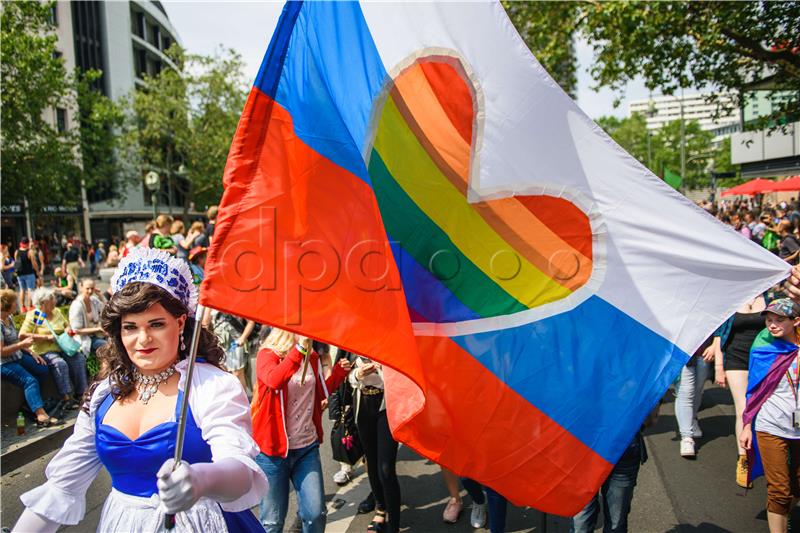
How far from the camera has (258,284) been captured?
223 cm

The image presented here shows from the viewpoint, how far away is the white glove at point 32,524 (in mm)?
2115

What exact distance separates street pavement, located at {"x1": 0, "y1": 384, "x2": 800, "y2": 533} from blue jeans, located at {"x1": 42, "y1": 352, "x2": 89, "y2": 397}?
3.98 ft

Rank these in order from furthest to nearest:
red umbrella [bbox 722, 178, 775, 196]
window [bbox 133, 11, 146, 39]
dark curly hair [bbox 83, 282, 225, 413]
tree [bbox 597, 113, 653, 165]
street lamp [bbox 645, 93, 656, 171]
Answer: tree [bbox 597, 113, 653, 165], window [bbox 133, 11, 146, 39], street lamp [bbox 645, 93, 656, 171], red umbrella [bbox 722, 178, 775, 196], dark curly hair [bbox 83, 282, 225, 413]

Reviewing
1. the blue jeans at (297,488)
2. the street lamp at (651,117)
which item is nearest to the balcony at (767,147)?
the street lamp at (651,117)

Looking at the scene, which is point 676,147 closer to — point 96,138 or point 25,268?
point 96,138

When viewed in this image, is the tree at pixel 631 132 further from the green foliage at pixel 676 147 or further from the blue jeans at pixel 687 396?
the blue jeans at pixel 687 396

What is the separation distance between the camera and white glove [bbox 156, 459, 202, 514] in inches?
66.9

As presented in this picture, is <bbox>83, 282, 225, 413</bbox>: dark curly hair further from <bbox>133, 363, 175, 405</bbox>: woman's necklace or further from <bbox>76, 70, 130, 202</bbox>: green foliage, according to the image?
<bbox>76, 70, 130, 202</bbox>: green foliage

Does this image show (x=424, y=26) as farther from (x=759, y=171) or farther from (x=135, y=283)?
(x=759, y=171)

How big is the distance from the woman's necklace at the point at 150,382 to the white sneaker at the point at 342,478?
3294mm

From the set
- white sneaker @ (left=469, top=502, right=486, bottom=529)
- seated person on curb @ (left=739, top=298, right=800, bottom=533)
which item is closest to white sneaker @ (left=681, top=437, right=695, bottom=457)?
seated person on curb @ (left=739, top=298, right=800, bottom=533)

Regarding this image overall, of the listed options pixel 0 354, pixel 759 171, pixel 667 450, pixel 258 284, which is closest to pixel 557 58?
pixel 667 450

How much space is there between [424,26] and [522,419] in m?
1.92

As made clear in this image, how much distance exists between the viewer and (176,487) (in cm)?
171
